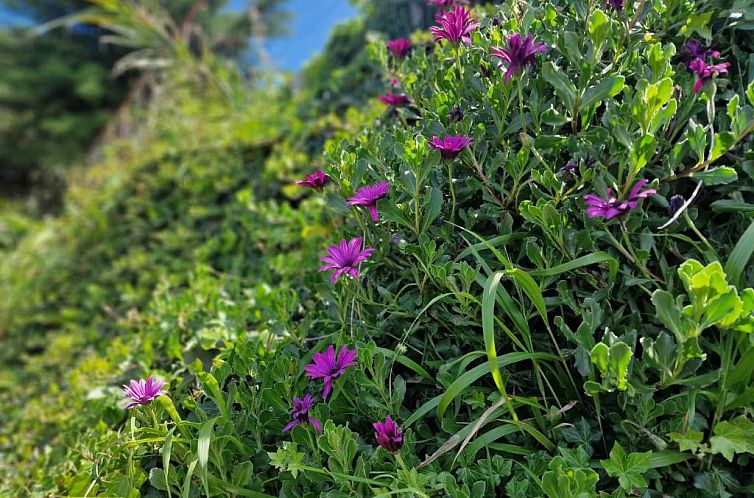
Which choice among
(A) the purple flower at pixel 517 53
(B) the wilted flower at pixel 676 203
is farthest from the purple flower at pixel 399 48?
(B) the wilted flower at pixel 676 203

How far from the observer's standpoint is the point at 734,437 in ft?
3.11

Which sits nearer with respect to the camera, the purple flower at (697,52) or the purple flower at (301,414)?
the purple flower at (301,414)

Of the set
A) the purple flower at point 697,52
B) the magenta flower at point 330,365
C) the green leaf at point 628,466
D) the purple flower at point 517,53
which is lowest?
the green leaf at point 628,466

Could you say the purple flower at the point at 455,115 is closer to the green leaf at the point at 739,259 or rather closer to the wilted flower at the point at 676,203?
the wilted flower at the point at 676,203

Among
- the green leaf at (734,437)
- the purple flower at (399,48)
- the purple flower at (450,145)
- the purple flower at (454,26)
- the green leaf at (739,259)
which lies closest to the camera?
the green leaf at (734,437)

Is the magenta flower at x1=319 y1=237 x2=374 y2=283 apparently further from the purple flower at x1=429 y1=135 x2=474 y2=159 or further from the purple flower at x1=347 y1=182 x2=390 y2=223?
the purple flower at x1=429 y1=135 x2=474 y2=159

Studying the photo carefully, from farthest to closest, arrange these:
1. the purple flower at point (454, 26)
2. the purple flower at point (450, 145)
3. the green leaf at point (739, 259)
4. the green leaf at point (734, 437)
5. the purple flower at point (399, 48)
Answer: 1. the purple flower at point (399, 48)
2. the purple flower at point (454, 26)
3. the purple flower at point (450, 145)
4. the green leaf at point (739, 259)
5. the green leaf at point (734, 437)

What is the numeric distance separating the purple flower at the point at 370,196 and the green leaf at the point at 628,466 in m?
0.60

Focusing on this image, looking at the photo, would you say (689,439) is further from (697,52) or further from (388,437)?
(697,52)

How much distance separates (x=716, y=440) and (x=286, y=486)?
0.73m

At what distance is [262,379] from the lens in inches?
47.6

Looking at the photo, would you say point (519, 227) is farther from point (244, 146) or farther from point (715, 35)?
point (244, 146)

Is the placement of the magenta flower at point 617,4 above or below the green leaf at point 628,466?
above

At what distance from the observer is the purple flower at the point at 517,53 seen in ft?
3.61
